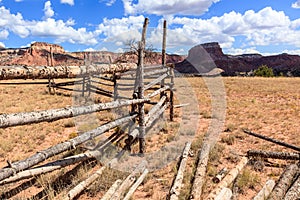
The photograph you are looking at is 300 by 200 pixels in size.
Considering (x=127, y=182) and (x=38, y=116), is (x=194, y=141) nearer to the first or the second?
(x=127, y=182)

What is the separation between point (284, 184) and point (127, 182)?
2268 mm

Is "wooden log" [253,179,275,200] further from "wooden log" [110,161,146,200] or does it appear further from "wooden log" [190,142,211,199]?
"wooden log" [110,161,146,200]

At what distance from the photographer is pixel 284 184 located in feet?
11.9

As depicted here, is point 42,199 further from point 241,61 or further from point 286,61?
point 286,61

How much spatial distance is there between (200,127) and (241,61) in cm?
12649

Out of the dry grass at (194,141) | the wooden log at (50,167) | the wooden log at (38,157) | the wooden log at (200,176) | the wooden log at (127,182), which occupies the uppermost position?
the wooden log at (38,157)

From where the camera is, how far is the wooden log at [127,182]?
3426 millimetres

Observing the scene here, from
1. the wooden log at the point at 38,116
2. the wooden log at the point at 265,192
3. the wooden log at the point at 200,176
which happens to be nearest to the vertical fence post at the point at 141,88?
the wooden log at the point at 200,176

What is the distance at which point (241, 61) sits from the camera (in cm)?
12531

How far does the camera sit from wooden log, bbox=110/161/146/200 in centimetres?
343

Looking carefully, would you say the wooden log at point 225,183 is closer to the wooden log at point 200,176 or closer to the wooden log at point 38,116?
the wooden log at point 200,176

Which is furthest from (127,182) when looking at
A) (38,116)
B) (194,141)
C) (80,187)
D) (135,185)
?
(194,141)

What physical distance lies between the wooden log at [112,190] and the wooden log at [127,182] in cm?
7

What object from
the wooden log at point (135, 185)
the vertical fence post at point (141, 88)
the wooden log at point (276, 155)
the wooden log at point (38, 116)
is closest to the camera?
the wooden log at point (38, 116)
